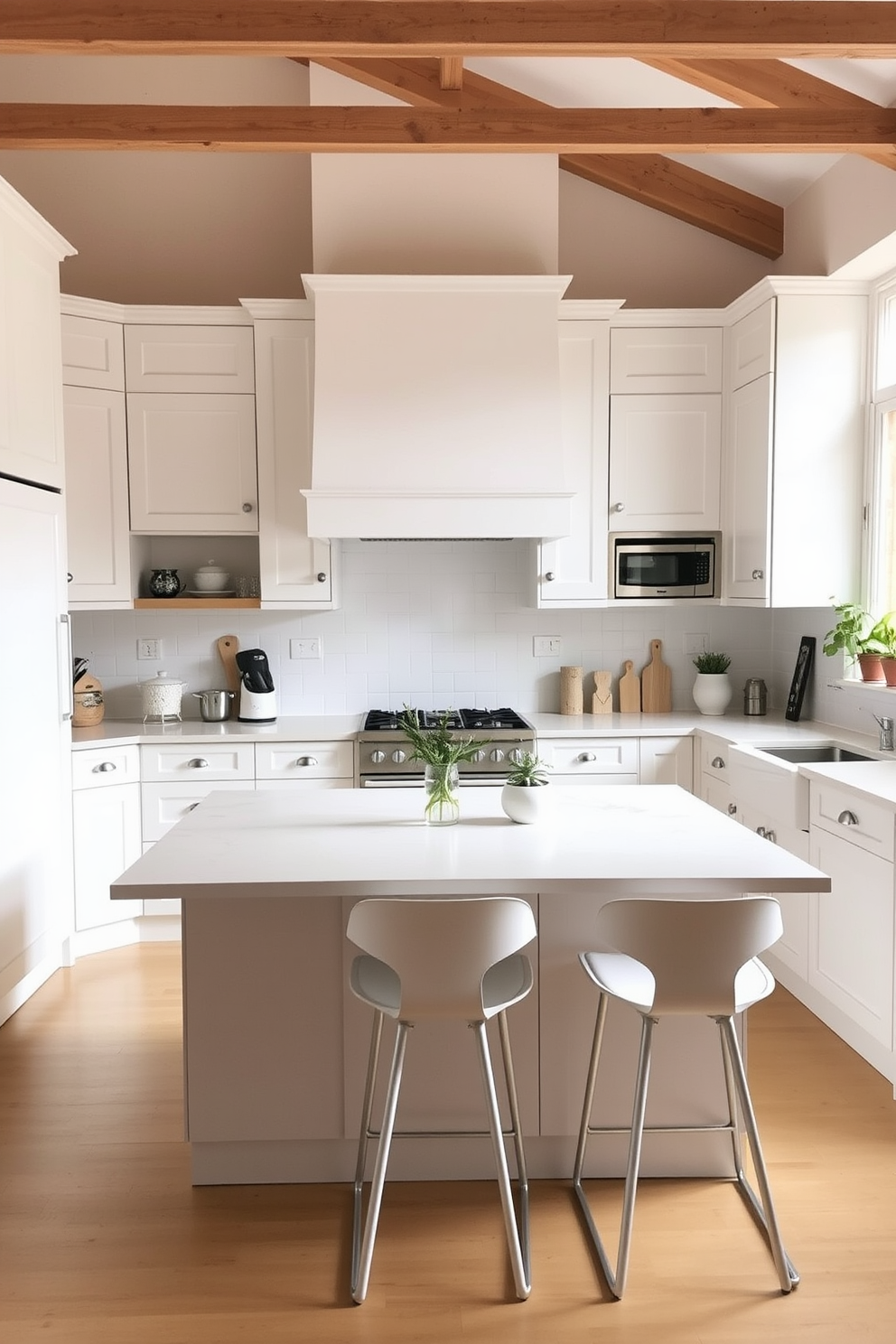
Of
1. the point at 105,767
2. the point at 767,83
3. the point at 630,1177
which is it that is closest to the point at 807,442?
the point at 767,83

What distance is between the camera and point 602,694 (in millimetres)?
5051

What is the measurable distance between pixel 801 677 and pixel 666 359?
1.52 m

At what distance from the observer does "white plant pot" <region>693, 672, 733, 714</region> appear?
16.1 feet

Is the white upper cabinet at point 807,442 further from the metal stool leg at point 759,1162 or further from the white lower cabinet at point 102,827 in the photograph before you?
the white lower cabinet at point 102,827

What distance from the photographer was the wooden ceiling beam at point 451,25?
292 cm

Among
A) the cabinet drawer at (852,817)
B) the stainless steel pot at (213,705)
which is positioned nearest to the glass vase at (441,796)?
the cabinet drawer at (852,817)

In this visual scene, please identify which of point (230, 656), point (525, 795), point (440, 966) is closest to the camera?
point (440, 966)

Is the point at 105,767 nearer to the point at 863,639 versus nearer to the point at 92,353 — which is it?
the point at 92,353

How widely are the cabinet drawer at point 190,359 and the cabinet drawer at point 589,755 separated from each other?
80.6 inches

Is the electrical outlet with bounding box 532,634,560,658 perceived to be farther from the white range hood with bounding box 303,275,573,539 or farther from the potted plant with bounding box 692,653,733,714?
the white range hood with bounding box 303,275,573,539

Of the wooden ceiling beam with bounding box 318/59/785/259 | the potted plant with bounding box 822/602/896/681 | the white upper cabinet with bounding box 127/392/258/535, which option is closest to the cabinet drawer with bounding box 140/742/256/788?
the white upper cabinet with bounding box 127/392/258/535

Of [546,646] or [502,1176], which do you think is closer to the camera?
[502,1176]

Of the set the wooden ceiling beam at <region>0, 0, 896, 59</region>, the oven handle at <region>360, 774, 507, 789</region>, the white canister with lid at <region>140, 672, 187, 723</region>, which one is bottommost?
the oven handle at <region>360, 774, 507, 789</region>

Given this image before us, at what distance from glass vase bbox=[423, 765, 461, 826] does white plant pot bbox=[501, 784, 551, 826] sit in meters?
0.14
